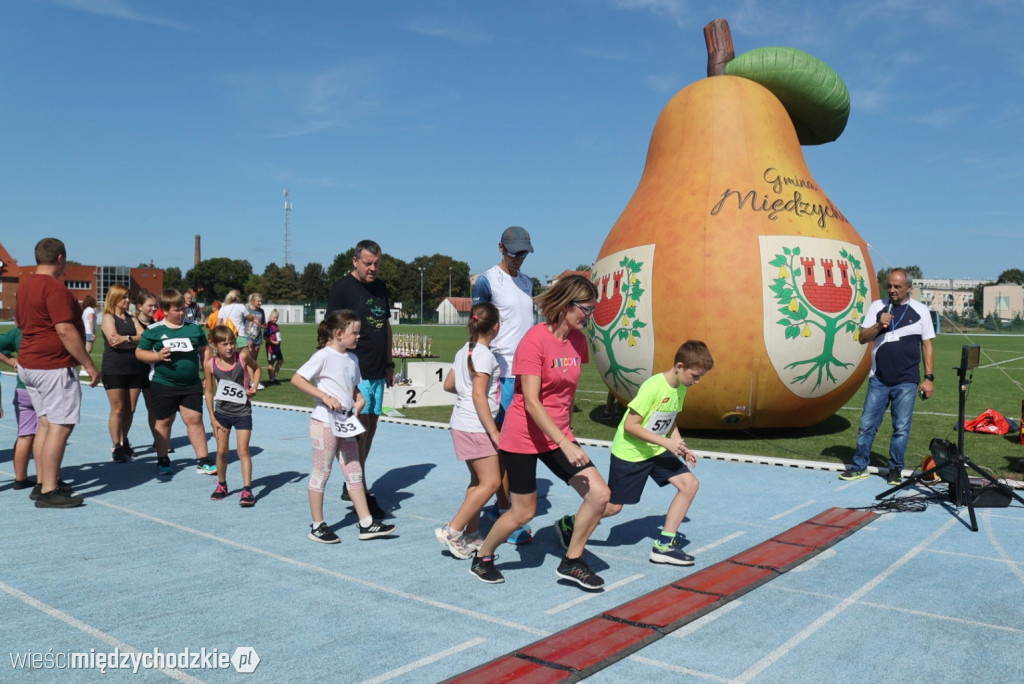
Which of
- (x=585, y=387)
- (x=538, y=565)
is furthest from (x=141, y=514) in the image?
(x=585, y=387)

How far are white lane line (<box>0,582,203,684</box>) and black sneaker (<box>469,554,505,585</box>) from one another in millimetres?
1778

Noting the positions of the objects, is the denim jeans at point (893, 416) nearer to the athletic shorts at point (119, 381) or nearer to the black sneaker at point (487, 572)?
the black sneaker at point (487, 572)

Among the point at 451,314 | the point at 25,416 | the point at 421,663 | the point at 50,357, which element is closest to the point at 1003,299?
the point at 451,314

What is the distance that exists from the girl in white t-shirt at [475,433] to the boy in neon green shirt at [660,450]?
2.76ft

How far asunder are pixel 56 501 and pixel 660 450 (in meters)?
5.03

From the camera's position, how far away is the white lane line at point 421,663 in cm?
335

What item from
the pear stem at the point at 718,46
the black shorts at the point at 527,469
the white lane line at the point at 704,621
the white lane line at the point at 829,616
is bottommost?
the white lane line at the point at 829,616

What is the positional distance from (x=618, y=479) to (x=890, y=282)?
4.43 metres

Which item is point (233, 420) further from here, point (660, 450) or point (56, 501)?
point (660, 450)

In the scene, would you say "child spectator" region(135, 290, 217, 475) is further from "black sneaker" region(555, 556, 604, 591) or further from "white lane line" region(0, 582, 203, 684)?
"black sneaker" region(555, 556, 604, 591)

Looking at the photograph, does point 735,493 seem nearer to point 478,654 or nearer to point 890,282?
point 890,282

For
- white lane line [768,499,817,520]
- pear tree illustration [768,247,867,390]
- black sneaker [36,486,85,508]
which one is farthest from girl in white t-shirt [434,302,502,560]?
pear tree illustration [768,247,867,390]

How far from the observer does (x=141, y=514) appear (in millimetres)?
6254

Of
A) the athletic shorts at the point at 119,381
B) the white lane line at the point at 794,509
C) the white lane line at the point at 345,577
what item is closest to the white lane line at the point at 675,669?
the white lane line at the point at 345,577
